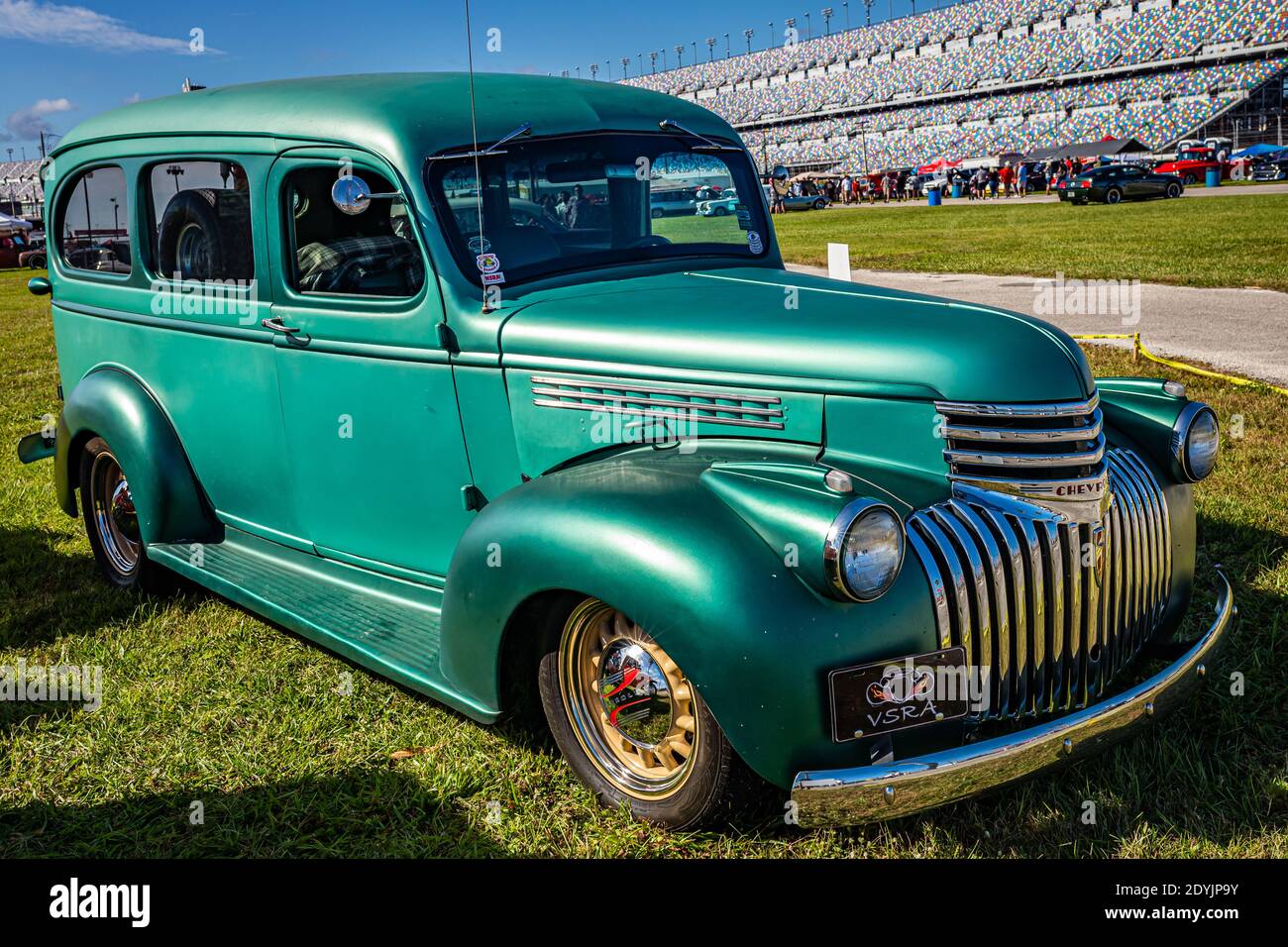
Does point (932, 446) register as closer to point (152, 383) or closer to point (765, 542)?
point (765, 542)

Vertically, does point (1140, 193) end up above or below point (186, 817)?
above

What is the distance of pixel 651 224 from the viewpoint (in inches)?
158

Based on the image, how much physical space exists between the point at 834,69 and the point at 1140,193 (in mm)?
50743

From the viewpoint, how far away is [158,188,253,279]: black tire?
4191mm

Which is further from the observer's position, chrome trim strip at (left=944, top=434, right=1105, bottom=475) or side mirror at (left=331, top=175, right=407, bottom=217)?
side mirror at (left=331, top=175, right=407, bottom=217)

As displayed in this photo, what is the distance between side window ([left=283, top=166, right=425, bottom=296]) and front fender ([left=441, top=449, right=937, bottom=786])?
49.5 inches

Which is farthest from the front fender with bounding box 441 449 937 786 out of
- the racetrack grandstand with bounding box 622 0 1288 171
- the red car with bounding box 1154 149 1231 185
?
the racetrack grandstand with bounding box 622 0 1288 171

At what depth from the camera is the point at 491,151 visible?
12.0ft

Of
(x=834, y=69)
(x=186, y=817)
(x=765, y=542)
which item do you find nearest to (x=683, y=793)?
(x=765, y=542)

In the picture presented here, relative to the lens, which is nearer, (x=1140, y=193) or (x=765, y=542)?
(x=765, y=542)

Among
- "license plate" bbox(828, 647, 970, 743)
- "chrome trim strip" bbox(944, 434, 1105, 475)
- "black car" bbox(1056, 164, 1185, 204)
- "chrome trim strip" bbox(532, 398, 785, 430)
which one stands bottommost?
"license plate" bbox(828, 647, 970, 743)

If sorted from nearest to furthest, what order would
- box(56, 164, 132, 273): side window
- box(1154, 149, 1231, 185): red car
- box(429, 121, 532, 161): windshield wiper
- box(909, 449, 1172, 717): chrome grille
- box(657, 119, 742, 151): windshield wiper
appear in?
box(909, 449, 1172, 717): chrome grille → box(429, 121, 532, 161): windshield wiper → box(657, 119, 742, 151): windshield wiper → box(56, 164, 132, 273): side window → box(1154, 149, 1231, 185): red car

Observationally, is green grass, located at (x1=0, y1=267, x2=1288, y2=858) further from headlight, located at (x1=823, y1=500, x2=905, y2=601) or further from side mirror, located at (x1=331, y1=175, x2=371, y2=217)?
side mirror, located at (x1=331, y1=175, x2=371, y2=217)

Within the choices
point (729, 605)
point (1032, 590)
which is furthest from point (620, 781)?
point (1032, 590)
